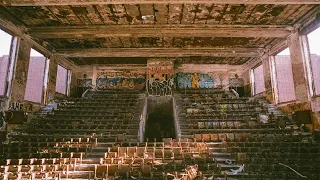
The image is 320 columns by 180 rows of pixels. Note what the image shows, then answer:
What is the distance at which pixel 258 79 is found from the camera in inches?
509

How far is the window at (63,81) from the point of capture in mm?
13287

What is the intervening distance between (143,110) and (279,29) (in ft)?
22.6

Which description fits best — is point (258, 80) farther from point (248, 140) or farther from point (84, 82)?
point (84, 82)

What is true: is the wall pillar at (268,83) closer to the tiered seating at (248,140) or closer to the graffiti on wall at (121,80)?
the tiered seating at (248,140)

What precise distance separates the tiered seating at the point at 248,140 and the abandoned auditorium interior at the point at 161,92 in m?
0.04

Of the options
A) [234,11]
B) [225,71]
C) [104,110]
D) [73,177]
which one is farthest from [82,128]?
[225,71]

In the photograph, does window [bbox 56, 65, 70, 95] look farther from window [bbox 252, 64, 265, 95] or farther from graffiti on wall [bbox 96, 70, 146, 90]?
Result: window [bbox 252, 64, 265, 95]

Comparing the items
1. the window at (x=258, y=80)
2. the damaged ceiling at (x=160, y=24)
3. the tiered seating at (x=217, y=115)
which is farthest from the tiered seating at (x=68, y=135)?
the window at (x=258, y=80)

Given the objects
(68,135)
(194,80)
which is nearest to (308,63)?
(194,80)

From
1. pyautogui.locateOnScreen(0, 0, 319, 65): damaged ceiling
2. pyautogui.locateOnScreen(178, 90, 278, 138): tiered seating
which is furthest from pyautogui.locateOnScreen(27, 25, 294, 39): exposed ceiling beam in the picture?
pyautogui.locateOnScreen(178, 90, 278, 138): tiered seating

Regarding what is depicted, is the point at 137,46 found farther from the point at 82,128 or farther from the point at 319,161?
the point at 319,161

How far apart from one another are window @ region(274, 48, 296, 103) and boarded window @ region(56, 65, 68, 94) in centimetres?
1240

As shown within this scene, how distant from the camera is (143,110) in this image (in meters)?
10.1

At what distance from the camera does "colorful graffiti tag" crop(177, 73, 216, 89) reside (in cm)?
1420
